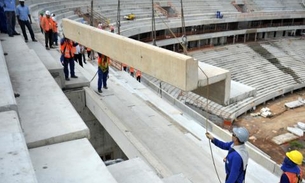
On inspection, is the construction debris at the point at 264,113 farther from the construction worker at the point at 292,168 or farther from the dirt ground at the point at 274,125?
the construction worker at the point at 292,168

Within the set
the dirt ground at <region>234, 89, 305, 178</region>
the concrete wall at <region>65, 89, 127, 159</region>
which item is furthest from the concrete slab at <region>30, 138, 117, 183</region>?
the dirt ground at <region>234, 89, 305, 178</region>

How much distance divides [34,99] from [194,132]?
14.9ft

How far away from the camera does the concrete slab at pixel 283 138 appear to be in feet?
51.3

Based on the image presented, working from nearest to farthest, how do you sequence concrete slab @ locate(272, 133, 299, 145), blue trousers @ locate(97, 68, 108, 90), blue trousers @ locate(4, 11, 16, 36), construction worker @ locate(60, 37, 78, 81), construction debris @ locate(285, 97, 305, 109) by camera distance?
construction worker @ locate(60, 37, 78, 81)
blue trousers @ locate(97, 68, 108, 90)
blue trousers @ locate(4, 11, 16, 36)
concrete slab @ locate(272, 133, 299, 145)
construction debris @ locate(285, 97, 305, 109)

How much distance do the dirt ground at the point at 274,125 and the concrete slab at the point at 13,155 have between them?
1359 cm

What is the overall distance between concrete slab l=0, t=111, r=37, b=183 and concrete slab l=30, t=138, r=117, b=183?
0.40m

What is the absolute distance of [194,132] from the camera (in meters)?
7.64

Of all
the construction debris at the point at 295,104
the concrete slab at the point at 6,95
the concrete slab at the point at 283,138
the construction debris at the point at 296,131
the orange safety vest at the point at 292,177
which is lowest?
the concrete slab at the point at 283,138

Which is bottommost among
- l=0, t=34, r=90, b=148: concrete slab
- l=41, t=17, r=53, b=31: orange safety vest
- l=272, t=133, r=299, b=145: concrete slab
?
l=272, t=133, r=299, b=145: concrete slab

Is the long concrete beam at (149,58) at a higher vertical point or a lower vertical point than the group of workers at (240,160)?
higher

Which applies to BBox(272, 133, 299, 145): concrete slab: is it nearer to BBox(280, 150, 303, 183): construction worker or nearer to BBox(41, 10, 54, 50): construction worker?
BBox(41, 10, 54, 50): construction worker

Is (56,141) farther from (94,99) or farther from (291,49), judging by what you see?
(291,49)

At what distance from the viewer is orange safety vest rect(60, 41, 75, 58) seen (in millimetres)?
6836

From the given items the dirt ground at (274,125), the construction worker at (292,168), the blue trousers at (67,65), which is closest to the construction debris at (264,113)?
A: the dirt ground at (274,125)
